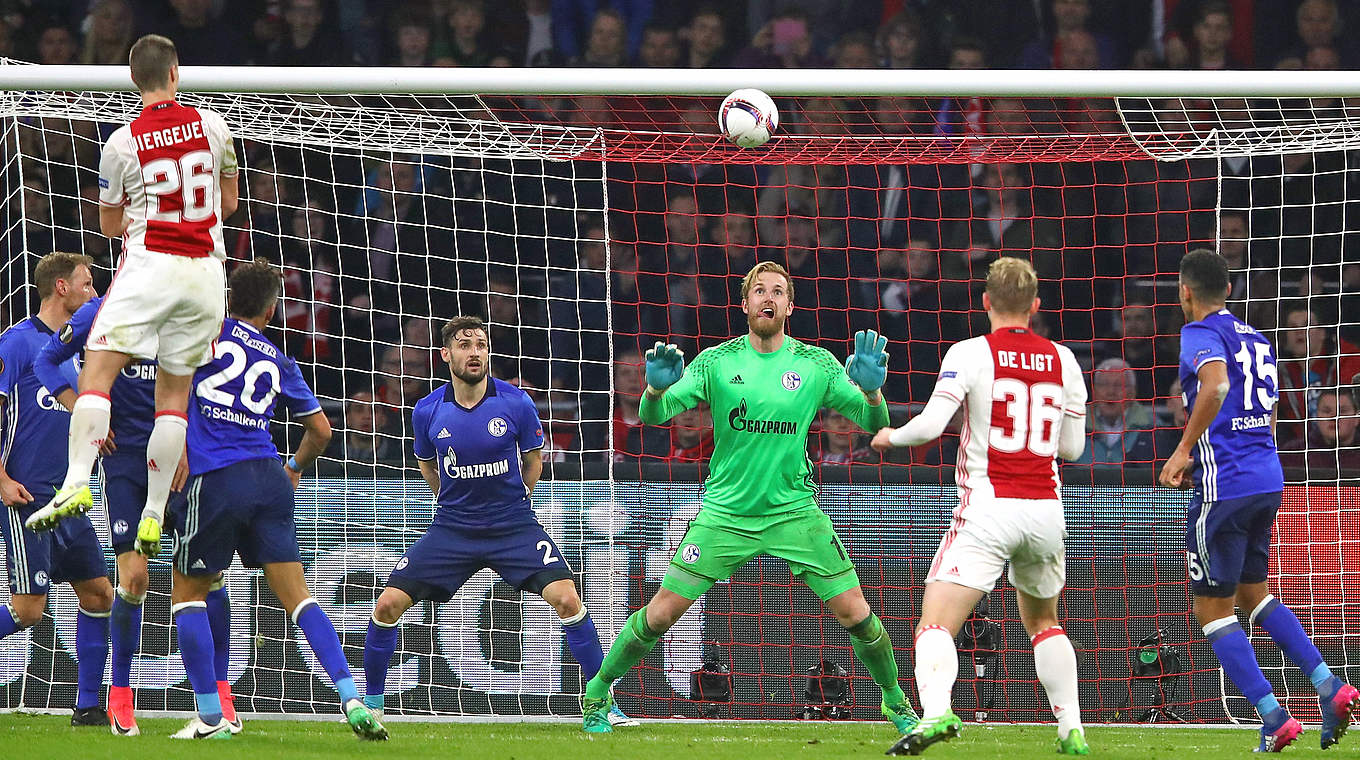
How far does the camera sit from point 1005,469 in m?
5.72

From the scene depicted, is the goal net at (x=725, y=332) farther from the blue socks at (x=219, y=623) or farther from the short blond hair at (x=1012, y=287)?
the short blond hair at (x=1012, y=287)

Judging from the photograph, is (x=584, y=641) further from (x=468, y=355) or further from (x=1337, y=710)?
(x=1337, y=710)

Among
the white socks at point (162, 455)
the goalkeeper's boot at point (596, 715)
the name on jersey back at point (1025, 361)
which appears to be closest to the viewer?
the name on jersey back at point (1025, 361)

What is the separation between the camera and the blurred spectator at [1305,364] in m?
10.4

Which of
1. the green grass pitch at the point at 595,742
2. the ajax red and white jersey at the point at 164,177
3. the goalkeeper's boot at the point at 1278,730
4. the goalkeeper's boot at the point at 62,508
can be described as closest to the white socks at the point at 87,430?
the goalkeeper's boot at the point at 62,508

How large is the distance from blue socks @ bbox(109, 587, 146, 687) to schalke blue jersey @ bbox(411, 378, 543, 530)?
1535mm

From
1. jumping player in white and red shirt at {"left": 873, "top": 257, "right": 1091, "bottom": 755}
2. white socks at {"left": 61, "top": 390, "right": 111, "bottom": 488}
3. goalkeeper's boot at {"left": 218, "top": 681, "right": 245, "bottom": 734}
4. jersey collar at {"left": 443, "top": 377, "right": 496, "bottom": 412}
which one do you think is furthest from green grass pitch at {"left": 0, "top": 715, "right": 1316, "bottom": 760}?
jersey collar at {"left": 443, "top": 377, "right": 496, "bottom": 412}

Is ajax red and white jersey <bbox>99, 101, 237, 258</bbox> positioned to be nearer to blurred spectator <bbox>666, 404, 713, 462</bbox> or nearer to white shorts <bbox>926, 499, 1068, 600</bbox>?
white shorts <bbox>926, 499, 1068, 600</bbox>

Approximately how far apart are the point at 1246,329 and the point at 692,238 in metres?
5.40

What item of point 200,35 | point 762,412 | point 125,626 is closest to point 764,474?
point 762,412

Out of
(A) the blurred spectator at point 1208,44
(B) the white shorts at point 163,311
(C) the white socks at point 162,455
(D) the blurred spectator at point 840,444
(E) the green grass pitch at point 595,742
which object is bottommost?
(E) the green grass pitch at point 595,742

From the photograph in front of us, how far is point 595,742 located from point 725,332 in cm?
505

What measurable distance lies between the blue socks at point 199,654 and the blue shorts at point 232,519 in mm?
172

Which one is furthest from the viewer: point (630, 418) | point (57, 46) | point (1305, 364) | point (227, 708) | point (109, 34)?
point (109, 34)
